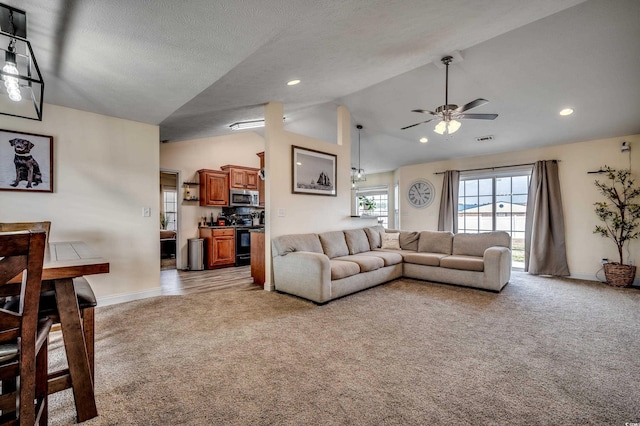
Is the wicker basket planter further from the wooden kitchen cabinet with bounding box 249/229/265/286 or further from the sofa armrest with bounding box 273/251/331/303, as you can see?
the wooden kitchen cabinet with bounding box 249/229/265/286

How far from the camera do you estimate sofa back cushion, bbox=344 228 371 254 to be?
4758 millimetres

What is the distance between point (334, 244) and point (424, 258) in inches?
58.4

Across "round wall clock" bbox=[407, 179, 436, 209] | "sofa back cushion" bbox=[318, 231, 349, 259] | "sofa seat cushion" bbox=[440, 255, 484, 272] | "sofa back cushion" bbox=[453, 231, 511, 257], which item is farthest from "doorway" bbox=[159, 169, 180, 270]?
"sofa back cushion" bbox=[453, 231, 511, 257]

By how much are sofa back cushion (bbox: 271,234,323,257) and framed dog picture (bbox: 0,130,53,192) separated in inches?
103

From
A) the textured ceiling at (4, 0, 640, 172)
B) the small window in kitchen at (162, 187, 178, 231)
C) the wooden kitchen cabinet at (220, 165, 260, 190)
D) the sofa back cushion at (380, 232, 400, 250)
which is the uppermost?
the textured ceiling at (4, 0, 640, 172)

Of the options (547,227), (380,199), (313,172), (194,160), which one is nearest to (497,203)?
(547,227)

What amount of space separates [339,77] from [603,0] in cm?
258

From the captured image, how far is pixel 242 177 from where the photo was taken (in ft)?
22.1

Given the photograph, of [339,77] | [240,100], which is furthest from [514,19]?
[240,100]

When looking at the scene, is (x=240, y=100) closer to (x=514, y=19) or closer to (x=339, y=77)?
(x=339, y=77)

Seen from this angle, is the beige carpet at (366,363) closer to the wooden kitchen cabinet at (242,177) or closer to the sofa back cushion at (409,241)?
the sofa back cushion at (409,241)

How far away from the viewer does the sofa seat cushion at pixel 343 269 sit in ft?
11.6

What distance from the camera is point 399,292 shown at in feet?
13.1

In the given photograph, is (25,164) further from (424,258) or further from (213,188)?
(424,258)
